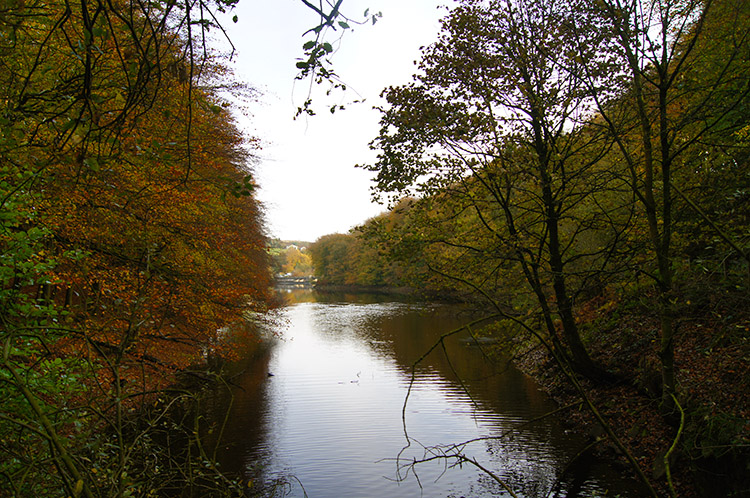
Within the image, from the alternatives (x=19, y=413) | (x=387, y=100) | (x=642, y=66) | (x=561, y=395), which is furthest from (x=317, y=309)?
(x=19, y=413)

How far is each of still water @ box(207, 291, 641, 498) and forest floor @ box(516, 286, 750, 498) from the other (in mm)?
768

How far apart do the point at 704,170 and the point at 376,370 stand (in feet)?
43.2

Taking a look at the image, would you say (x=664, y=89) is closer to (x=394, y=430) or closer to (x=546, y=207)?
(x=546, y=207)

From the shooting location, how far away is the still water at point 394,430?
897cm

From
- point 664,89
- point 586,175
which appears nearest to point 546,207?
point 586,175

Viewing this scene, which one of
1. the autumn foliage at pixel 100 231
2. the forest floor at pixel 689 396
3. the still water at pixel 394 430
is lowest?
the still water at pixel 394 430

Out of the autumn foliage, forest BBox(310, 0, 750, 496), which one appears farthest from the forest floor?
the autumn foliage

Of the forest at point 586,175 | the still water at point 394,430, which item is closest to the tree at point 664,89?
the forest at point 586,175

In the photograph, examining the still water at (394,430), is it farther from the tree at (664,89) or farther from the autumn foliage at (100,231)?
the tree at (664,89)

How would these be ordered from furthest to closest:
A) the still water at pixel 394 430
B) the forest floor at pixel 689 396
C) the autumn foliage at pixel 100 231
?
the still water at pixel 394 430
the forest floor at pixel 689 396
the autumn foliage at pixel 100 231

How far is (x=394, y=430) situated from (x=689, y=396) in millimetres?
6568

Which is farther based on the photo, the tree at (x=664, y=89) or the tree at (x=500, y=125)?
the tree at (x=500, y=125)

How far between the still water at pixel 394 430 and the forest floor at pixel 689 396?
2.52 ft

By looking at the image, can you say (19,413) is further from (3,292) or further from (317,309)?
(317,309)
